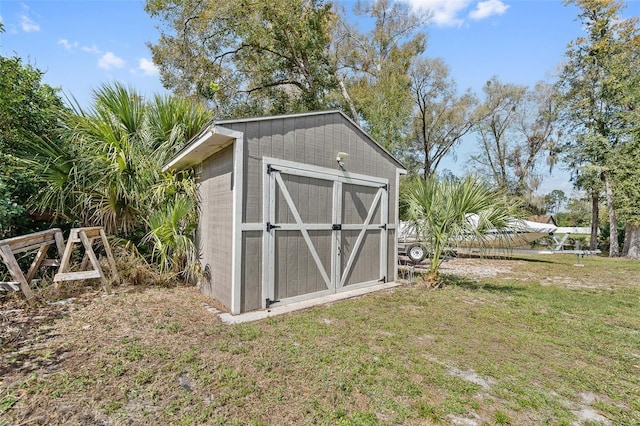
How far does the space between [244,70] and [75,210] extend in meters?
9.76

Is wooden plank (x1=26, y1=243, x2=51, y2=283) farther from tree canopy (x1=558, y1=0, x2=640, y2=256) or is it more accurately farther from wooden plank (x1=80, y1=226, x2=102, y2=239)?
tree canopy (x1=558, y1=0, x2=640, y2=256)

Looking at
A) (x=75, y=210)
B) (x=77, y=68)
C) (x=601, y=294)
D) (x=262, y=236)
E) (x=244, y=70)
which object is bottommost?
(x=601, y=294)

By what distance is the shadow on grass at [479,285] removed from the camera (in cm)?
650

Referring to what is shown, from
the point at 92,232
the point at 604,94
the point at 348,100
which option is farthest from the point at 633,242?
the point at 92,232

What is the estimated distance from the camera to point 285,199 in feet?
15.6

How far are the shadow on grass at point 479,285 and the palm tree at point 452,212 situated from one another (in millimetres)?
857

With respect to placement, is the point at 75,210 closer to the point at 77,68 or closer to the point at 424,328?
the point at 77,68

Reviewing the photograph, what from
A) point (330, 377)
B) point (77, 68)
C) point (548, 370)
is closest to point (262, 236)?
point (330, 377)

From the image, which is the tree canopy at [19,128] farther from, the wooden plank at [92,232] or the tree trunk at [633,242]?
the tree trunk at [633,242]

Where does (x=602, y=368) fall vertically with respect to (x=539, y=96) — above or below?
below

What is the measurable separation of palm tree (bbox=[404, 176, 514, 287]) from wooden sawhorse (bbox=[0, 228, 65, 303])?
6264 millimetres

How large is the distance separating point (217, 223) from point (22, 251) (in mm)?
2717

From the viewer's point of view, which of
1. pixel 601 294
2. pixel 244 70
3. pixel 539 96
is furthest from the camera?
pixel 539 96

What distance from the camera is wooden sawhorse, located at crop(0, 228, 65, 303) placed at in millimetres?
3904
